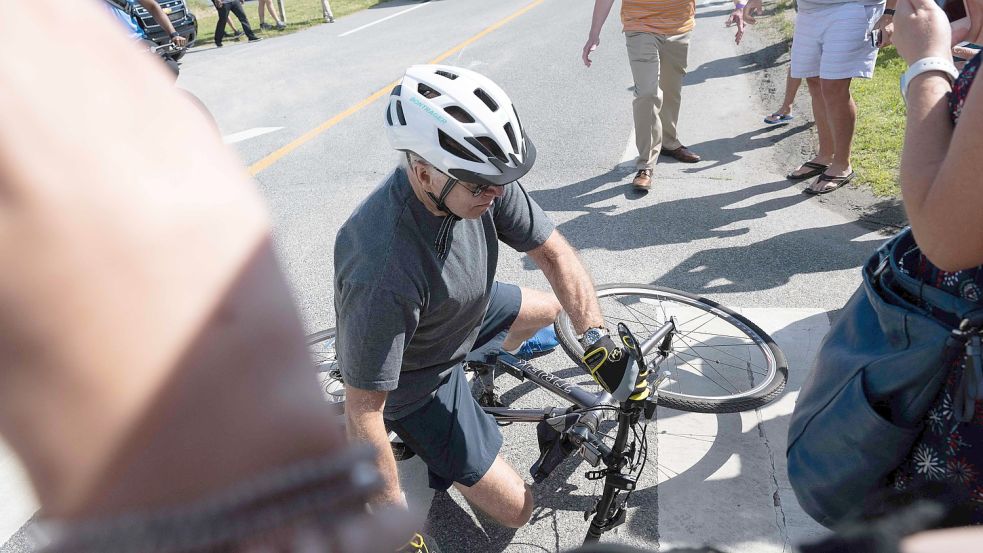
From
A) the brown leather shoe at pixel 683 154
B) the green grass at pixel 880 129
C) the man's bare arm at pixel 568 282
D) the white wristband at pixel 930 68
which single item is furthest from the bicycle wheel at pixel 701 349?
the brown leather shoe at pixel 683 154

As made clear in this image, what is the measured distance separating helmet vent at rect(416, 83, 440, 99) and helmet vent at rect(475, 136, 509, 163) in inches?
10.6

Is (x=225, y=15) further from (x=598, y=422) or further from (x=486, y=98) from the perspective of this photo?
(x=598, y=422)

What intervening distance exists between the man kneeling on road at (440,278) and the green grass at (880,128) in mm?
3704

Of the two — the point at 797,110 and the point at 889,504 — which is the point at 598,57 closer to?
the point at 797,110

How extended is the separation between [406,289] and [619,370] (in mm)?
993

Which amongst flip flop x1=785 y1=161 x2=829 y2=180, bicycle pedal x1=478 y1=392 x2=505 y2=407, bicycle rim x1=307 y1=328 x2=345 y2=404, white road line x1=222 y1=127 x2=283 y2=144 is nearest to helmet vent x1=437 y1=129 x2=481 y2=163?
bicycle rim x1=307 y1=328 x2=345 y2=404

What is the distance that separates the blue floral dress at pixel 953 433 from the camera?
4.96 ft

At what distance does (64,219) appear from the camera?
505 millimetres

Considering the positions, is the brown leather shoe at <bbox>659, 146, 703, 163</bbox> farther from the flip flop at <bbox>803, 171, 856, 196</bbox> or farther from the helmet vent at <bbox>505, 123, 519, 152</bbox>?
the helmet vent at <bbox>505, 123, 519, 152</bbox>

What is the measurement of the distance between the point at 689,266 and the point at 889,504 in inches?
126

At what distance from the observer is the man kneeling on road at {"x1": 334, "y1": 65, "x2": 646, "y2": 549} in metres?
2.39

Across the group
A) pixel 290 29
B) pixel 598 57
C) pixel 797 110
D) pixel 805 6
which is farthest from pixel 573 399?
pixel 290 29

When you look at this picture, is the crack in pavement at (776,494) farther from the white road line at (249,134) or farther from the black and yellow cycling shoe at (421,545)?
the white road line at (249,134)

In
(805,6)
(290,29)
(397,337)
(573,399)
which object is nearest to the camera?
(397,337)
